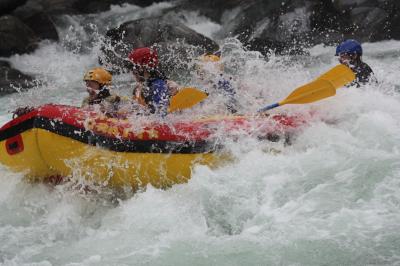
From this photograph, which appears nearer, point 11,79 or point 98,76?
point 98,76

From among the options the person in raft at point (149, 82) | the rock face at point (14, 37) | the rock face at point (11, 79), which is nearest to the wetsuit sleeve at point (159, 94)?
the person in raft at point (149, 82)

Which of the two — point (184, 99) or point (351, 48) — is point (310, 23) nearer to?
point (351, 48)

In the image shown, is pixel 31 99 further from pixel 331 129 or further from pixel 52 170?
pixel 331 129

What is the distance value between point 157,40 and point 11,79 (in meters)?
3.03

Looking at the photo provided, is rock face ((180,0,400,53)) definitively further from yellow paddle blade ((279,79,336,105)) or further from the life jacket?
the life jacket

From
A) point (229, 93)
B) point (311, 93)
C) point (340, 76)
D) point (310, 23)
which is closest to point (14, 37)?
point (310, 23)

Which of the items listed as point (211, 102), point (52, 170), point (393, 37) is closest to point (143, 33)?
point (393, 37)

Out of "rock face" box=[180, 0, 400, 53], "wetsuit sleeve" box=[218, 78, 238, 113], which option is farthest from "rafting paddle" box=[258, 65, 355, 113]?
"rock face" box=[180, 0, 400, 53]

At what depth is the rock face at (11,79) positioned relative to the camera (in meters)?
11.2

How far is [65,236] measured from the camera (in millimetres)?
4902

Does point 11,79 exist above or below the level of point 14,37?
below

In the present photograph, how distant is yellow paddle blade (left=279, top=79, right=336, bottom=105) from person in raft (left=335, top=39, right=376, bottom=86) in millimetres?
926

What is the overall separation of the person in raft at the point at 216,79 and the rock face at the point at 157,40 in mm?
5016

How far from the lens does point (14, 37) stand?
42.4ft
